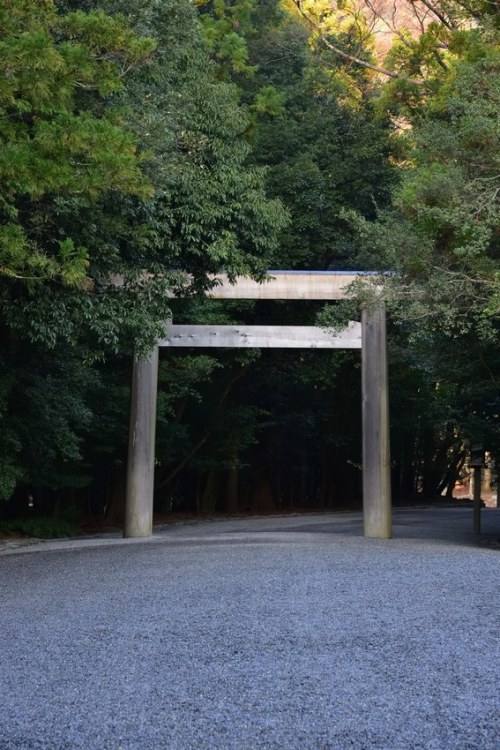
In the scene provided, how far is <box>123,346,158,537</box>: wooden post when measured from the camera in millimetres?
12438

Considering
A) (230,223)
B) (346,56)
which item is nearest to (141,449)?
(230,223)

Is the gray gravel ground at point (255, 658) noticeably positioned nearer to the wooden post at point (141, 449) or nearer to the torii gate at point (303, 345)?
the torii gate at point (303, 345)

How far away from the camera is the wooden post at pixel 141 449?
12.4 meters

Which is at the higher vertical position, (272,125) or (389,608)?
(272,125)

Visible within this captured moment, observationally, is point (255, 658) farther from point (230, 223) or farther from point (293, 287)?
point (293, 287)

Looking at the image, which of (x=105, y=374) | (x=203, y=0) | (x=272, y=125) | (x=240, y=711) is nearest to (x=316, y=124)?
(x=272, y=125)

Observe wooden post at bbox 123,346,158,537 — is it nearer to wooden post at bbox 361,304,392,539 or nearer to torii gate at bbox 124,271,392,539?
torii gate at bbox 124,271,392,539

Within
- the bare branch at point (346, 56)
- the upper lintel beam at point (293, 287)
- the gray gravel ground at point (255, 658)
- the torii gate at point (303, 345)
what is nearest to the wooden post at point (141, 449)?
the torii gate at point (303, 345)

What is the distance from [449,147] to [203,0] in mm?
12855

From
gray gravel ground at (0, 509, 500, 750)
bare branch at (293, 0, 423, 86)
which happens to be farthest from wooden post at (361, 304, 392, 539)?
bare branch at (293, 0, 423, 86)

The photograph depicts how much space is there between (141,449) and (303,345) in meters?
2.48

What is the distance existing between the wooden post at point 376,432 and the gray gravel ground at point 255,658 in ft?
15.0

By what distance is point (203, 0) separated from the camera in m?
21.8

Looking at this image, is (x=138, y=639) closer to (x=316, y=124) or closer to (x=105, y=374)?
(x=105, y=374)
